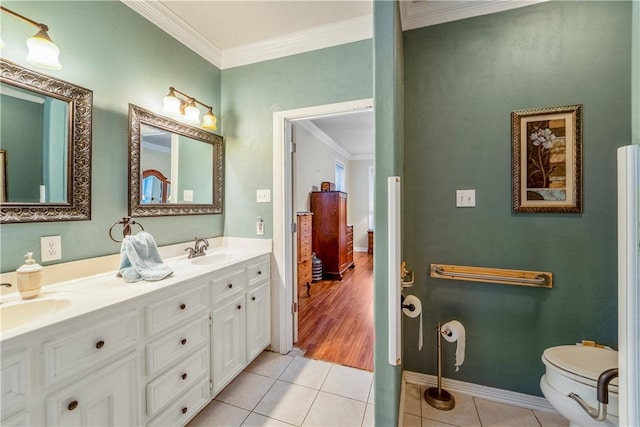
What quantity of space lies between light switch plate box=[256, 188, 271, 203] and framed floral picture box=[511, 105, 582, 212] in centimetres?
178

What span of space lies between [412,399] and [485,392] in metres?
0.49

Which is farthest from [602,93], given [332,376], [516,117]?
[332,376]

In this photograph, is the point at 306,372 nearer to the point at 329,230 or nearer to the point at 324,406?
the point at 324,406

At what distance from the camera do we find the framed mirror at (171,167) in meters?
1.72

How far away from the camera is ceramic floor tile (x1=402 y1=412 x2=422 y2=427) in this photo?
1.53 metres

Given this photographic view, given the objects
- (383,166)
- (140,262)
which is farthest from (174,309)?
(383,166)

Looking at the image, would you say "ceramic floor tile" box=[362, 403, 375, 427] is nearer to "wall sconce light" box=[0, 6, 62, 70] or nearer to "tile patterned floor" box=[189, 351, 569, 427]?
"tile patterned floor" box=[189, 351, 569, 427]

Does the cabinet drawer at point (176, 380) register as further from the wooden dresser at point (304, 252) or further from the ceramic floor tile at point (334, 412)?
Answer: the wooden dresser at point (304, 252)

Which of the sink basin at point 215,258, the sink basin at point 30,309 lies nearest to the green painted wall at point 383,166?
the sink basin at point 215,258

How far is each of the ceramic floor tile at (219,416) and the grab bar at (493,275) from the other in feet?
4.94

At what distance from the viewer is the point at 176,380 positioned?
4.56 feet

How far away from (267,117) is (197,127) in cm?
58

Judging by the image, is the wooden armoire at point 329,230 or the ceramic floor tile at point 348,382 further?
the wooden armoire at point 329,230

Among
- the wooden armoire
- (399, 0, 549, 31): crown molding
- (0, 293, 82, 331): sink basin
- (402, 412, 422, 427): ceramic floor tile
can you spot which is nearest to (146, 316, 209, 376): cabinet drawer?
(0, 293, 82, 331): sink basin
